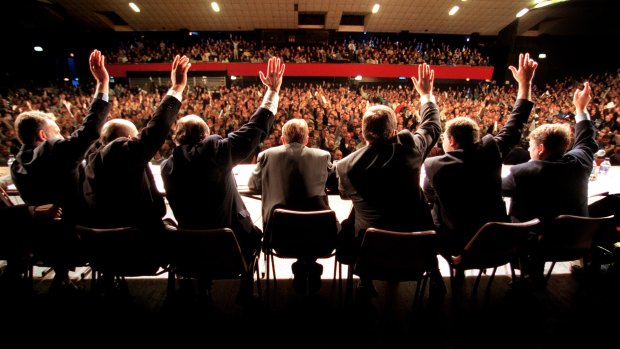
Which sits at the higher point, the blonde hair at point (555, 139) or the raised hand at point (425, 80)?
the raised hand at point (425, 80)

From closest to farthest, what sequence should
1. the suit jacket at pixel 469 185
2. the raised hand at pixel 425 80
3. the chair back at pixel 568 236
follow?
the suit jacket at pixel 469 185
the chair back at pixel 568 236
the raised hand at pixel 425 80

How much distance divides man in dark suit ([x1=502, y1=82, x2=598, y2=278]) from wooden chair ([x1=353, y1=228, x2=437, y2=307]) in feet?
2.70

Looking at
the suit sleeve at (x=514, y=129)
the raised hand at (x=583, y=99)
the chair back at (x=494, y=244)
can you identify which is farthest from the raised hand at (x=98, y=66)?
the raised hand at (x=583, y=99)

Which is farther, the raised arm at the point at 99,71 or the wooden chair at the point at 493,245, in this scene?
the raised arm at the point at 99,71

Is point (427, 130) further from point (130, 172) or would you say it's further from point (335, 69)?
point (335, 69)

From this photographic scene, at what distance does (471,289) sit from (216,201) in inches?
84.4

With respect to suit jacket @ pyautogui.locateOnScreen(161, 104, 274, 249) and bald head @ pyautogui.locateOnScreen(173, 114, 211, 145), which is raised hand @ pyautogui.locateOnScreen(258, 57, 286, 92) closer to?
suit jacket @ pyautogui.locateOnScreen(161, 104, 274, 249)

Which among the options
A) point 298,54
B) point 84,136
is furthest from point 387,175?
point 298,54

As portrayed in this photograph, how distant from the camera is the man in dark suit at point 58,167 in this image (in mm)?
1737

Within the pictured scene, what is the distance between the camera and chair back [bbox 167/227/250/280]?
1479 millimetres

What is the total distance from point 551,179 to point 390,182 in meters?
1.14

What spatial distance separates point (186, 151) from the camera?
1562 millimetres

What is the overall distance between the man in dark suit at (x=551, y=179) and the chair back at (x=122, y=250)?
7.93 feet

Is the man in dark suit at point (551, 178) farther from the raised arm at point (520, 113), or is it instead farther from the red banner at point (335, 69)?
the red banner at point (335, 69)
